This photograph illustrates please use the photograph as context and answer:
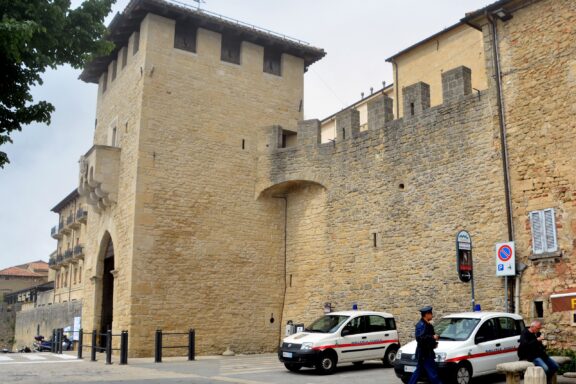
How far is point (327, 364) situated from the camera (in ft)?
38.8

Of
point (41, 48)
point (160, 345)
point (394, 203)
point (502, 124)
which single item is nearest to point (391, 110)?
point (394, 203)

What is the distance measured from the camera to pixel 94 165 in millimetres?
18672

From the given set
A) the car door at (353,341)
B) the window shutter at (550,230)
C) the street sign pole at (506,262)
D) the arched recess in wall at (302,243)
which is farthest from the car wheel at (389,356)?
the arched recess in wall at (302,243)

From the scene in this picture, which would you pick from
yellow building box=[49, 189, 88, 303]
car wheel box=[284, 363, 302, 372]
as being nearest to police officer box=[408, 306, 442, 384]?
car wheel box=[284, 363, 302, 372]

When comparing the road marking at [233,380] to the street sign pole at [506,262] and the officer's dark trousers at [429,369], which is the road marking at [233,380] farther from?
the street sign pole at [506,262]

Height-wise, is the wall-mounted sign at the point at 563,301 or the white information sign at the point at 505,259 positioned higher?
the white information sign at the point at 505,259

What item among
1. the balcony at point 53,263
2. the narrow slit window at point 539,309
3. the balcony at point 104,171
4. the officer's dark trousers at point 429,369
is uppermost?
the balcony at point 104,171

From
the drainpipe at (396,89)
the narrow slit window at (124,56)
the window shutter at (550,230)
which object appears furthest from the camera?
the drainpipe at (396,89)

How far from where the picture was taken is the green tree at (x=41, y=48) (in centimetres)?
671

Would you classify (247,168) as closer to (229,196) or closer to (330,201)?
(229,196)

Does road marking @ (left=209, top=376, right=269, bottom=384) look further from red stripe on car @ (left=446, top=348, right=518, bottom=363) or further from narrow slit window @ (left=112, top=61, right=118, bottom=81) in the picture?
narrow slit window @ (left=112, top=61, right=118, bottom=81)

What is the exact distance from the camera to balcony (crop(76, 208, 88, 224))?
114 feet

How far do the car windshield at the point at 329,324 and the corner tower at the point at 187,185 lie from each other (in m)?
5.57

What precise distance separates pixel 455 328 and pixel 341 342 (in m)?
2.69
